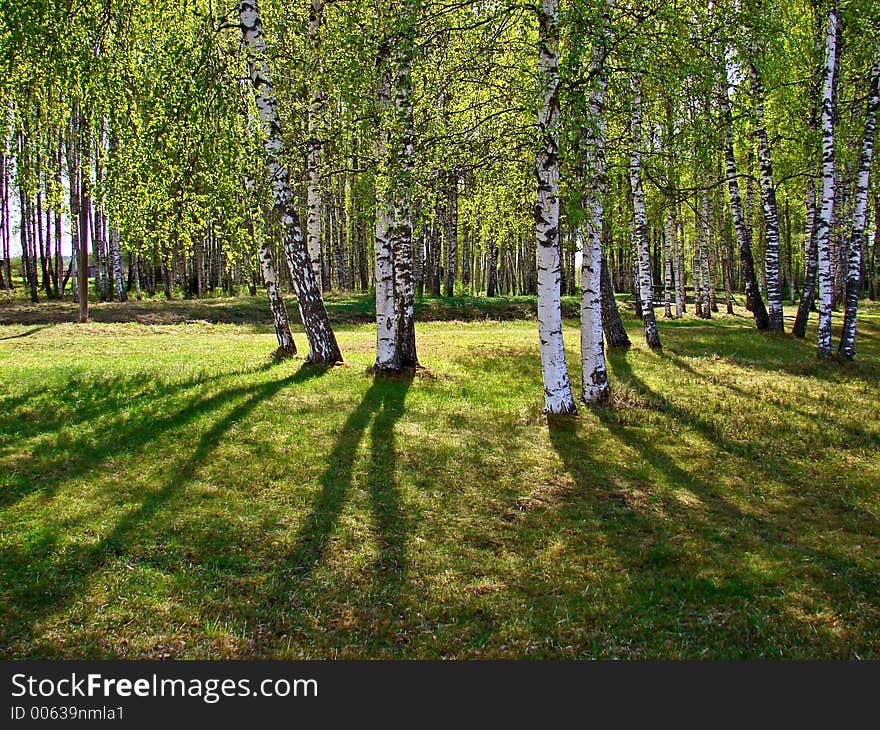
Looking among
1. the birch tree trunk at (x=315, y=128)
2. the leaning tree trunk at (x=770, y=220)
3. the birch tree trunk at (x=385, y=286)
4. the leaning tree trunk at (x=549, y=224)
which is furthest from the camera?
the leaning tree trunk at (x=770, y=220)

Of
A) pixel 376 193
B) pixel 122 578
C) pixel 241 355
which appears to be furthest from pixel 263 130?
pixel 122 578

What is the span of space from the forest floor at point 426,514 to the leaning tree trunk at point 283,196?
0.94 metres

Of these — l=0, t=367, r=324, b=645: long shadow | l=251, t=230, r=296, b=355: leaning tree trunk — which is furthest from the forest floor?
l=251, t=230, r=296, b=355: leaning tree trunk

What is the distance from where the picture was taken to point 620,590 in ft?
22.8

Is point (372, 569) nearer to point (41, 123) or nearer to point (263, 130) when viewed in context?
point (263, 130)

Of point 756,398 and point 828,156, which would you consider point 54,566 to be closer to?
point 756,398

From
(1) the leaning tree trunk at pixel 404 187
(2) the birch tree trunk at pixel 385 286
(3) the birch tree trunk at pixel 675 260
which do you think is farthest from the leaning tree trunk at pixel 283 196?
(3) the birch tree trunk at pixel 675 260

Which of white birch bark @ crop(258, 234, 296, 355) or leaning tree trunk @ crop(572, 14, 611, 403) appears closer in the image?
leaning tree trunk @ crop(572, 14, 611, 403)

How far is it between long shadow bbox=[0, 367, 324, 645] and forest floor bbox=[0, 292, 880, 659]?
1.2 inches

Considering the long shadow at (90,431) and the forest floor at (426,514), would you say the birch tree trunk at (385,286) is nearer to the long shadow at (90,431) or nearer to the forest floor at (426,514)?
the forest floor at (426,514)

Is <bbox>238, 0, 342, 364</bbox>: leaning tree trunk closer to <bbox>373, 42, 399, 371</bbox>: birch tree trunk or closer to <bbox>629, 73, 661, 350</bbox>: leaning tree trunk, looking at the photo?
<bbox>373, 42, 399, 371</bbox>: birch tree trunk

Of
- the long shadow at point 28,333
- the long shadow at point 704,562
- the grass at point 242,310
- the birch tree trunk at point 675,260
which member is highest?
the birch tree trunk at point 675,260

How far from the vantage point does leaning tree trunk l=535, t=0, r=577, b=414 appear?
11.2m

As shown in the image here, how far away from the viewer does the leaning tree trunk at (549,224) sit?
11.2 metres
